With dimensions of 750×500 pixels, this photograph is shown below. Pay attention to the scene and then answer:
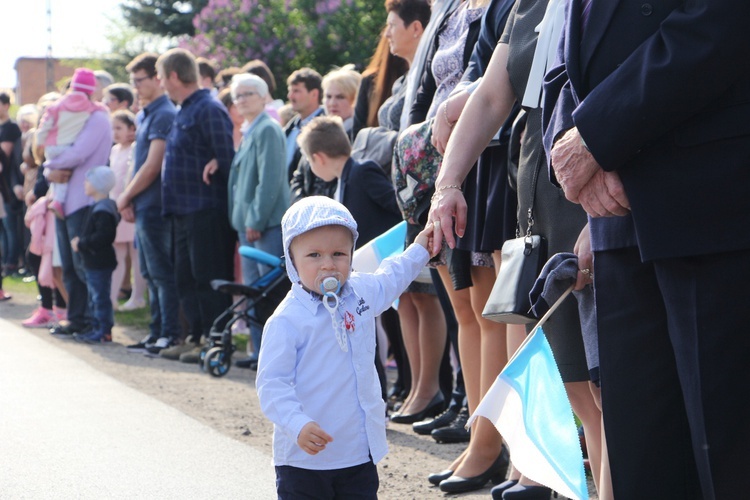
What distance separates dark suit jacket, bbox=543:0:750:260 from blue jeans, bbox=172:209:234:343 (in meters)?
7.06

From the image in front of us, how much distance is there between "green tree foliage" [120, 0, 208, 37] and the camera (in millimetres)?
32625

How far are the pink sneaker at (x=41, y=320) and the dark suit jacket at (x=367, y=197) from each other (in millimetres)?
6410

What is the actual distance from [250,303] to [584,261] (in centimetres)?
567

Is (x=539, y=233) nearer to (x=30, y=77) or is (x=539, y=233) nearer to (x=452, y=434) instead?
(x=452, y=434)

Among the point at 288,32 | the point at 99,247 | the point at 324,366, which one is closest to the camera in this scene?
the point at 324,366

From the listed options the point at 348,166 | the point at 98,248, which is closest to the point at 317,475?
the point at 348,166

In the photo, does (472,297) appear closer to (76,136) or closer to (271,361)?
(271,361)

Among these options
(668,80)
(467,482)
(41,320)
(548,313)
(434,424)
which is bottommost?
(41,320)

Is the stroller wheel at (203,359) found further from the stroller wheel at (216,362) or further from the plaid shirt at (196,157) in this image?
the plaid shirt at (196,157)

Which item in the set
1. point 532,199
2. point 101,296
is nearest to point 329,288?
point 532,199

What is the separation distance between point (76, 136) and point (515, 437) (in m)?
9.01

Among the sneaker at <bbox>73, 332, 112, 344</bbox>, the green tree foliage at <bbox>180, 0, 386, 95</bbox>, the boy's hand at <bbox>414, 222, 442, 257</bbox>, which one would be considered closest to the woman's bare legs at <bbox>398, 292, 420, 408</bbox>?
the boy's hand at <bbox>414, 222, 442, 257</bbox>

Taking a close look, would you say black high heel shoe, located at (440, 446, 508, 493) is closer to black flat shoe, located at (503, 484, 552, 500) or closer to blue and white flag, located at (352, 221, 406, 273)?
black flat shoe, located at (503, 484, 552, 500)

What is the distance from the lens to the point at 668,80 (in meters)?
2.67
